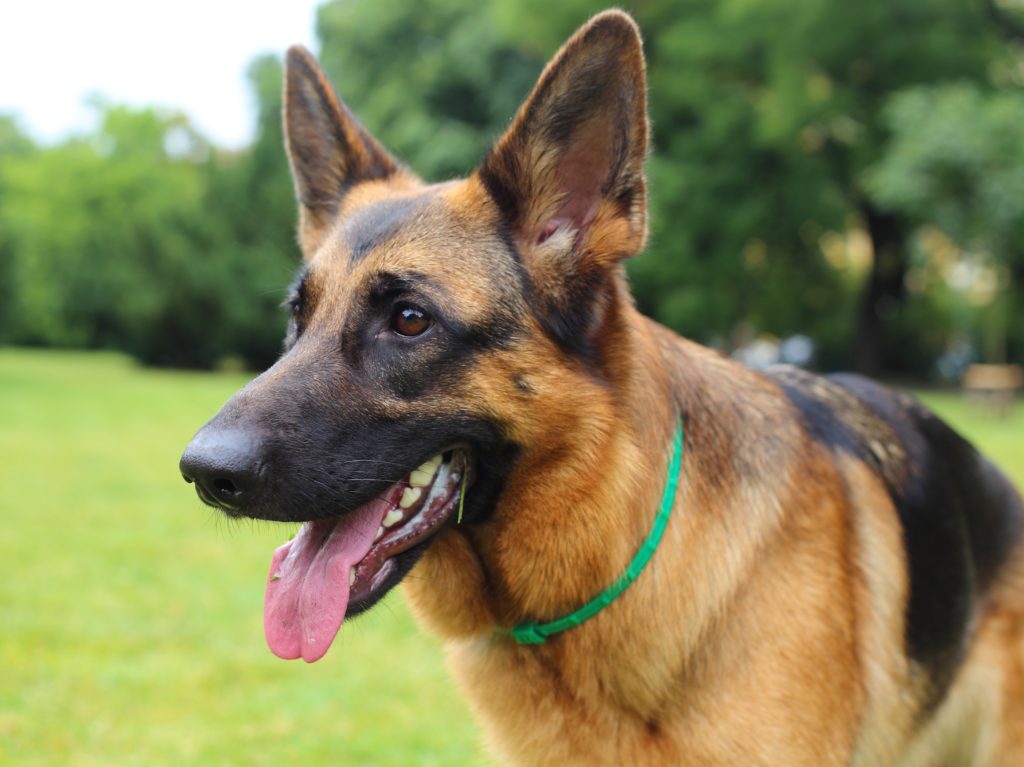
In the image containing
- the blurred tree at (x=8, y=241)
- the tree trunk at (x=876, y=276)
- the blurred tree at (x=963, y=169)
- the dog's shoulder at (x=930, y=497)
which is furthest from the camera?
the tree trunk at (x=876, y=276)

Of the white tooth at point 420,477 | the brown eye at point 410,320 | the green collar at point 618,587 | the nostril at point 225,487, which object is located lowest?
the green collar at point 618,587

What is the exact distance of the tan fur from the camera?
2.73 meters

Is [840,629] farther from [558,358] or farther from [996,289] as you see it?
[996,289]

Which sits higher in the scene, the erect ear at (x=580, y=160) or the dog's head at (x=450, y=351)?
the erect ear at (x=580, y=160)

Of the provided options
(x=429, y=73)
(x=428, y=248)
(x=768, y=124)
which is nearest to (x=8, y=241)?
(x=429, y=73)

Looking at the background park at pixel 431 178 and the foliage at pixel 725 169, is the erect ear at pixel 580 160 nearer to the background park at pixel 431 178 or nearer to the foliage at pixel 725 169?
the background park at pixel 431 178

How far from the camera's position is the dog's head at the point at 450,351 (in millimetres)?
2609

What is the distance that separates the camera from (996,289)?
1256 inches

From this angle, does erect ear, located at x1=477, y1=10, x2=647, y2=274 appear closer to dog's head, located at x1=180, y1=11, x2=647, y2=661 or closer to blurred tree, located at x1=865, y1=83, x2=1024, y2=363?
dog's head, located at x1=180, y1=11, x2=647, y2=661

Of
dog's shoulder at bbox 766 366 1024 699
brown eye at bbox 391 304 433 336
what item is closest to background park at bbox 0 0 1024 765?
brown eye at bbox 391 304 433 336

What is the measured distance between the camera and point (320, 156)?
141 inches

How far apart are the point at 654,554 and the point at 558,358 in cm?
62

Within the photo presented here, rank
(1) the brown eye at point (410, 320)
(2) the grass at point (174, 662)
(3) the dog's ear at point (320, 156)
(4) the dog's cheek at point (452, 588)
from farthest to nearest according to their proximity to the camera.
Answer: (2) the grass at point (174, 662)
(3) the dog's ear at point (320, 156)
(4) the dog's cheek at point (452, 588)
(1) the brown eye at point (410, 320)

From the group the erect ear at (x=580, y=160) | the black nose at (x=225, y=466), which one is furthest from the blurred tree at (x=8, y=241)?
the black nose at (x=225, y=466)
